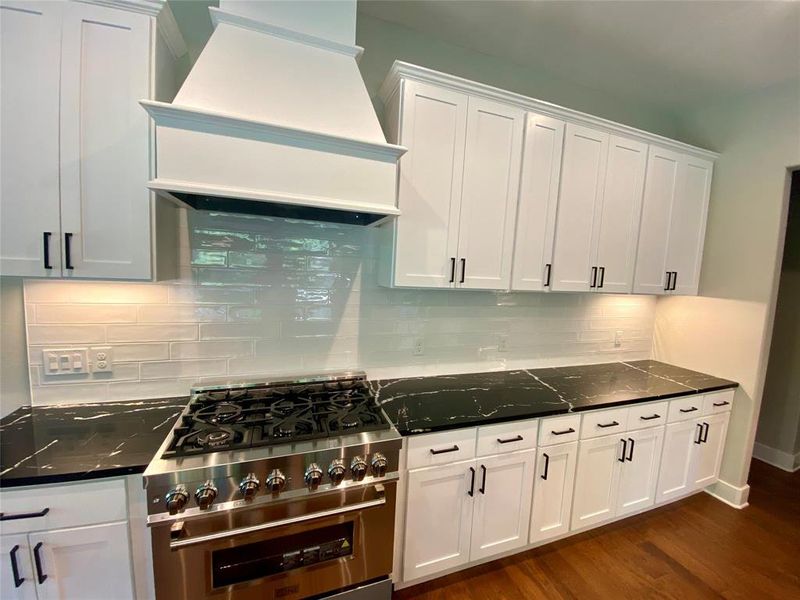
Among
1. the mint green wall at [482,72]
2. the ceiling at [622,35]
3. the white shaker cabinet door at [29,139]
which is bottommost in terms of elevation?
the white shaker cabinet door at [29,139]

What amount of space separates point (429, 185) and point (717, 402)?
2622 mm

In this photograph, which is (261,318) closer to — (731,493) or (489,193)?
(489,193)

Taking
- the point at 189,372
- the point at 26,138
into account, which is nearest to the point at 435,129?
the point at 26,138

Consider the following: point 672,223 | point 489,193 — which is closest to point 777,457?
point 672,223

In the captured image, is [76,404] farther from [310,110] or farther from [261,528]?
[310,110]

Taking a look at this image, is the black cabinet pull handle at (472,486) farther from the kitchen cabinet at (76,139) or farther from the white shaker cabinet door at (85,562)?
the kitchen cabinet at (76,139)

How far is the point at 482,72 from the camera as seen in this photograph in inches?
84.9

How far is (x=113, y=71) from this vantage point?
4.16 ft

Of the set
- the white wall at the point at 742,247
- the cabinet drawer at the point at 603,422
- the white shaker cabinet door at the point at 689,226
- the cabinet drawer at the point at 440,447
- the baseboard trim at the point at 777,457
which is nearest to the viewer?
the cabinet drawer at the point at 440,447

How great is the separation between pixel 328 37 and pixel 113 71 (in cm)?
86

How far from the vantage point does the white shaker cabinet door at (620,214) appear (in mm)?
2152

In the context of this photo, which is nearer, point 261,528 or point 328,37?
point 261,528

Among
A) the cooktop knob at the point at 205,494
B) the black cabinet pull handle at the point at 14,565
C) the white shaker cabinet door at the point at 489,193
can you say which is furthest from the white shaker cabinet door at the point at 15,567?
the white shaker cabinet door at the point at 489,193

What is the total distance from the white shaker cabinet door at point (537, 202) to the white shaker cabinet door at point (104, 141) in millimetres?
1841
